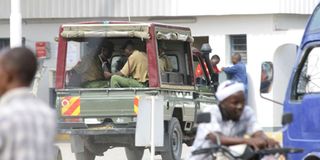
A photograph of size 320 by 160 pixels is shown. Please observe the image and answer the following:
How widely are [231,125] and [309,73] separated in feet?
10.9

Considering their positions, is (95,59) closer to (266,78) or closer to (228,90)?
(266,78)

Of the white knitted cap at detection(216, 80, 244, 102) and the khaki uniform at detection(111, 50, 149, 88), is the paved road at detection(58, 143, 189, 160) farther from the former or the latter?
the white knitted cap at detection(216, 80, 244, 102)

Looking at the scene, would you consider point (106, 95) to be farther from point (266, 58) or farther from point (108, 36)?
point (266, 58)

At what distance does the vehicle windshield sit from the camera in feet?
59.2

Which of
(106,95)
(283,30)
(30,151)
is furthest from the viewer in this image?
(283,30)

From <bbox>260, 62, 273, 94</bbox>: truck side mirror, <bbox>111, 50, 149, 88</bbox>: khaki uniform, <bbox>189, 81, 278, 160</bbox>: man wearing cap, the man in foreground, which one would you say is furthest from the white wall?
the man in foreground

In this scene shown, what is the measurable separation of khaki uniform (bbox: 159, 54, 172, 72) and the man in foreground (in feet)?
40.5

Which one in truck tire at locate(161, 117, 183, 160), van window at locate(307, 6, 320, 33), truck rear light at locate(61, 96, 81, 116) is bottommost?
truck tire at locate(161, 117, 183, 160)

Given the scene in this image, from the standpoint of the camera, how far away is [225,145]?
7.42m

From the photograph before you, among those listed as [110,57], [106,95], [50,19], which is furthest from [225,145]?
[50,19]

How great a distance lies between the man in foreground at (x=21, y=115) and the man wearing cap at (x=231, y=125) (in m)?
2.35

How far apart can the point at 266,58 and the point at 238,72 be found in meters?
8.57

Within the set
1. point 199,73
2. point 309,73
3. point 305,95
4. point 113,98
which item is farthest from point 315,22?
point 199,73

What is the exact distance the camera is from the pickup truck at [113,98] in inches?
666
